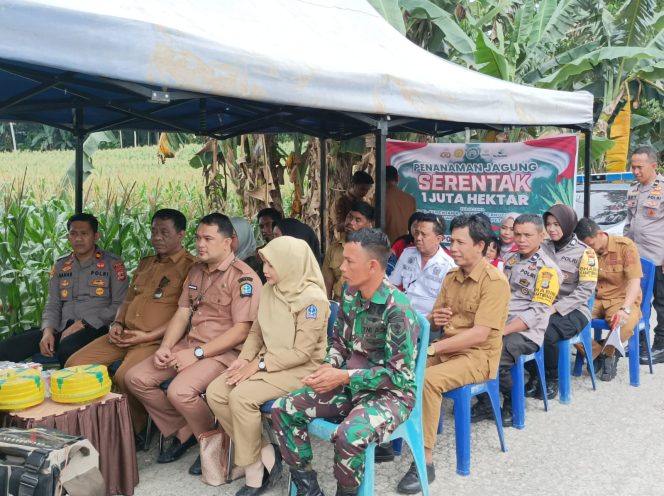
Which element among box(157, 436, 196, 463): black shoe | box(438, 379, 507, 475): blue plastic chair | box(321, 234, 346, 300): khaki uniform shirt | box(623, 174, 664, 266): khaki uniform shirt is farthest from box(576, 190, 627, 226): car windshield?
box(157, 436, 196, 463): black shoe

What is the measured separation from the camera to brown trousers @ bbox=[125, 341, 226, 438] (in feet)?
→ 12.2

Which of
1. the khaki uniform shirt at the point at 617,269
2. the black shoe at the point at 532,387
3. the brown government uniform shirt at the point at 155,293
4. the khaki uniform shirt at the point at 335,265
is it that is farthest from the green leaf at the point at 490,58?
the brown government uniform shirt at the point at 155,293

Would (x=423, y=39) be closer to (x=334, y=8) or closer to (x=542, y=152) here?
(x=542, y=152)

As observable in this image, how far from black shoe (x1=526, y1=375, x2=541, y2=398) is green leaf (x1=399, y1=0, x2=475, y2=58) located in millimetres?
4964

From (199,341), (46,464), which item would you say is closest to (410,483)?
(199,341)

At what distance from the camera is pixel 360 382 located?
3.15 metres

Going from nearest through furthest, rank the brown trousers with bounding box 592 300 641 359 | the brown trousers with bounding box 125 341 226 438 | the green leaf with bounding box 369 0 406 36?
1. the brown trousers with bounding box 125 341 226 438
2. the brown trousers with bounding box 592 300 641 359
3. the green leaf with bounding box 369 0 406 36

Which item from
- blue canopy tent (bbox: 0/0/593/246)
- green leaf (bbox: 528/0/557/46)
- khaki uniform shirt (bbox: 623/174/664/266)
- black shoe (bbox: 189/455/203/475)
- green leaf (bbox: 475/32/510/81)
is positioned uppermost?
green leaf (bbox: 528/0/557/46)

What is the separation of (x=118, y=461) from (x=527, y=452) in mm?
2409

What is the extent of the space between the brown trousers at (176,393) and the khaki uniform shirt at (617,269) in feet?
11.0

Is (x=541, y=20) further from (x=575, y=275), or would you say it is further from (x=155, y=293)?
(x=155, y=293)

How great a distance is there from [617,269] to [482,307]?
218cm

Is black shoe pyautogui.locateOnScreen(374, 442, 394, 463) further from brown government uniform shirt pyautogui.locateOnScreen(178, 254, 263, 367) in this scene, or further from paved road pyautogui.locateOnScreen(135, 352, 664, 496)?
brown government uniform shirt pyautogui.locateOnScreen(178, 254, 263, 367)

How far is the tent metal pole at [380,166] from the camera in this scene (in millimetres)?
4266
